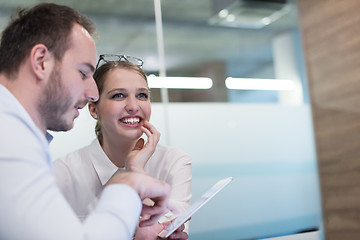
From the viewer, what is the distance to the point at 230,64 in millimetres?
3260

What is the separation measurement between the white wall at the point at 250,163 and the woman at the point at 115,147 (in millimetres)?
996

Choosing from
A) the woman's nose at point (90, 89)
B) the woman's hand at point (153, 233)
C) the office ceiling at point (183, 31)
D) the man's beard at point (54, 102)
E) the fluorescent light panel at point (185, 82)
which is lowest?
the woman's hand at point (153, 233)

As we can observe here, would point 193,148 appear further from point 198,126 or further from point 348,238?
point 348,238

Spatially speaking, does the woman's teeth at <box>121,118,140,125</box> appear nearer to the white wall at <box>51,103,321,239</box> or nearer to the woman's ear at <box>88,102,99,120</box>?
the woman's ear at <box>88,102,99,120</box>

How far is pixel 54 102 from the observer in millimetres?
915

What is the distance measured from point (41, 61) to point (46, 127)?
0.15 meters

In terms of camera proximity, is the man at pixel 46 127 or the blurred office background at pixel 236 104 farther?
the blurred office background at pixel 236 104

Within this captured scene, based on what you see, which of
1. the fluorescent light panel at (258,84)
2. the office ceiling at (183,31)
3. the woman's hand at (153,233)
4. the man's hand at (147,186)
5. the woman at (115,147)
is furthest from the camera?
the fluorescent light panel at (258,84)

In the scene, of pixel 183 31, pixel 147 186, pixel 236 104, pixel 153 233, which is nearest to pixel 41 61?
pixel 147 186

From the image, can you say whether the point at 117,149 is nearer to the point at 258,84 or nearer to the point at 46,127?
the point at 46,127

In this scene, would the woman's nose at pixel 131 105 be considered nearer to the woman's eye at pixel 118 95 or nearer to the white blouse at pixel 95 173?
the woman's eye at pixel 118 95

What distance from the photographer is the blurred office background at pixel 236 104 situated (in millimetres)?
2721

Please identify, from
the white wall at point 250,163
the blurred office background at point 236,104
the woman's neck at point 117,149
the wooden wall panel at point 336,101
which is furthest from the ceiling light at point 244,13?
the woman's neck at point 117,149

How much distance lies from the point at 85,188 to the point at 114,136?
0.19 meters
